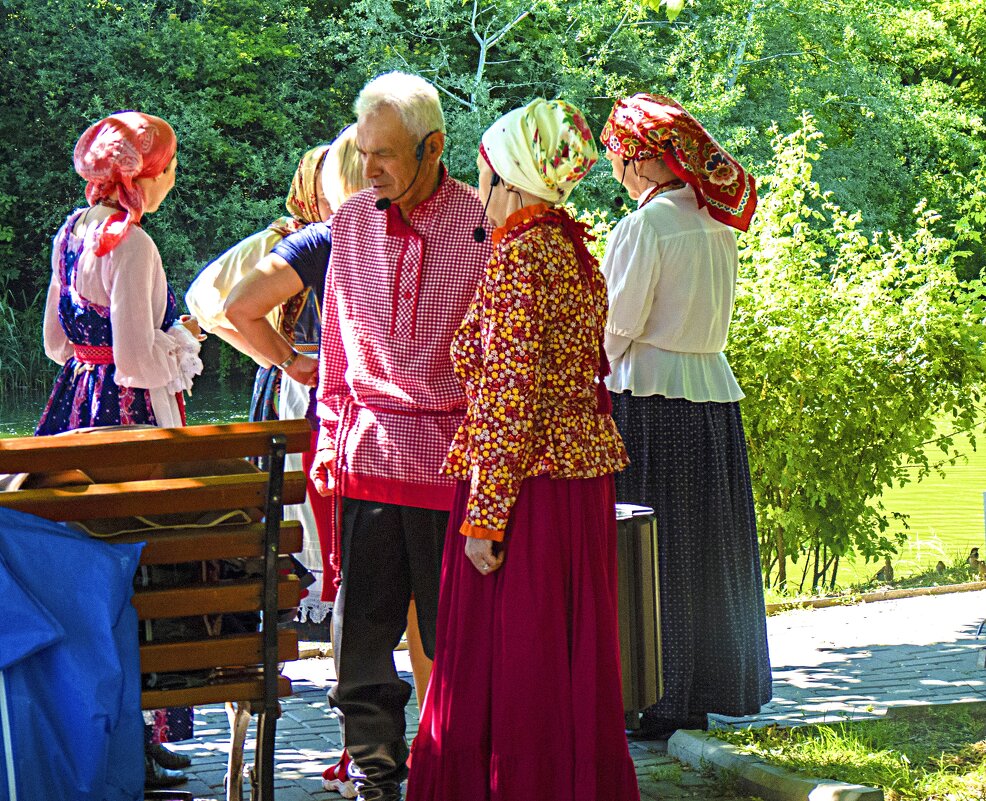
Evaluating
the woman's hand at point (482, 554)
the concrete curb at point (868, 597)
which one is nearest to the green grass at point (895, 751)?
the woman's hand at point (482, 554)

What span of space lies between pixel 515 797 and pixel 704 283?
2098 millimetres

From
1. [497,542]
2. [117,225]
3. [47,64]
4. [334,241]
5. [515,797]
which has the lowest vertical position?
[515,797]

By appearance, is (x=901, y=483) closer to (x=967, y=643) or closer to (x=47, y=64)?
(x=967, y=643)

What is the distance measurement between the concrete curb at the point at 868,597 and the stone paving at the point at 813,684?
81mm

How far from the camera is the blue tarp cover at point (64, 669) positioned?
300 centimetres

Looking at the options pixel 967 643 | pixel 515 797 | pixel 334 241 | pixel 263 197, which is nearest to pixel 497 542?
pixel 515 797

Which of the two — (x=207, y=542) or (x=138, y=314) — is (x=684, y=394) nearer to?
(x=138, y=314)

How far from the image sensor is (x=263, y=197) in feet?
98.8

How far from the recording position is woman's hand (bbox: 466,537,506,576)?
3506 mm

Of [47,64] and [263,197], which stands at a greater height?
[47,64]

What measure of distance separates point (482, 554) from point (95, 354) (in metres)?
1.93

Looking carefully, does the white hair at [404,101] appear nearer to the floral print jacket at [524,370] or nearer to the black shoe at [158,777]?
the floral print jacket at [524,370]

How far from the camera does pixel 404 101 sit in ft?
12.3

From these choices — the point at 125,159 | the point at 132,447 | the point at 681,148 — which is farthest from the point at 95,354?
the point at 681,148
